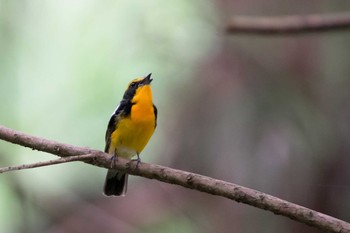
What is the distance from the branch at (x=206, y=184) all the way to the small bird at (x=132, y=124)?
770mm

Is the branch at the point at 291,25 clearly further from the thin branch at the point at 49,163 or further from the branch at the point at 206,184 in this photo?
the thin branch at the point at 49,163

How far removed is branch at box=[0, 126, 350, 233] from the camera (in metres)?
2.65

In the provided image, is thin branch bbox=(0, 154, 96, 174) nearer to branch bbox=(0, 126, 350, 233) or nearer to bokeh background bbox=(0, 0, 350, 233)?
branch bbox=(0, 126, 350, 233)

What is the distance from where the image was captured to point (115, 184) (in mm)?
4398

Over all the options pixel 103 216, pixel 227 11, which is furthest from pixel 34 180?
pixel 227 11

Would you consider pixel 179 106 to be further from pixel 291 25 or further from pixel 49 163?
pixel 49 163

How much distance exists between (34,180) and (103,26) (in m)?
1.64

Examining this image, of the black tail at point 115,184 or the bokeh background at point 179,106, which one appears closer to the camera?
the black tail at point 115,184

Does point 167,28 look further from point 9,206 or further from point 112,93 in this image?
point 9,206

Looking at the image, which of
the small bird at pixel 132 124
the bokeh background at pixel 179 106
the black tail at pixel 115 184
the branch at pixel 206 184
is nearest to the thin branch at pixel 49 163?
the branch at pixel 206 184

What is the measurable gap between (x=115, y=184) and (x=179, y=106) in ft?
3.64

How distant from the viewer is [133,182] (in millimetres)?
5648

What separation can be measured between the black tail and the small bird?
25 centimetres

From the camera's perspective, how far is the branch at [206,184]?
2.65m
